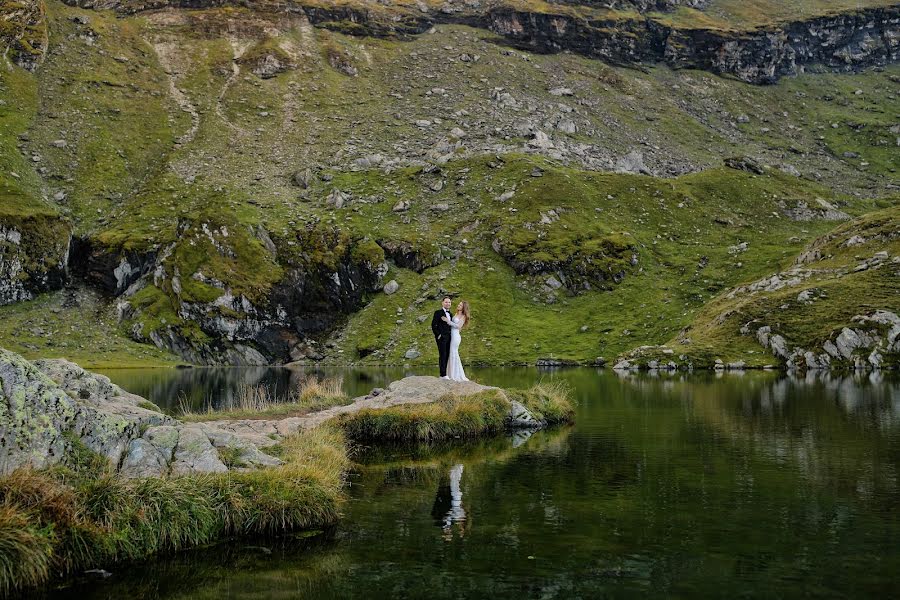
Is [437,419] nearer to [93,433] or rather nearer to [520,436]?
[520,436]

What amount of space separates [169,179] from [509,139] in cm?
8968

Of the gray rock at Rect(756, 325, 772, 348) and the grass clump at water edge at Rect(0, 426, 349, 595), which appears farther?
the gray rock at Rect(756, 325, 772, 348)

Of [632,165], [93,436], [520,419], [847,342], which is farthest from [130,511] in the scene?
[632,165]

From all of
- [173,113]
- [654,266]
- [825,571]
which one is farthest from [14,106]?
[825,571]

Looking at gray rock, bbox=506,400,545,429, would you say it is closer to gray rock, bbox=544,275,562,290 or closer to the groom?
the groom

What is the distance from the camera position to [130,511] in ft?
56.9

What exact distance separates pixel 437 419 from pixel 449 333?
A: 5533 mm

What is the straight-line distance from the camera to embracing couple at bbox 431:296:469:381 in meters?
39.3

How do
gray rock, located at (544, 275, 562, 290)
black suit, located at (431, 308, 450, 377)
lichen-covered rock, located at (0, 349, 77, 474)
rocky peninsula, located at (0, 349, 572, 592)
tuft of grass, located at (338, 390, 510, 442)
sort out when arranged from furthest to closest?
gray rock, located at (544, 275, 562, 290), black suit, located at (431, 308, 450, 377), tuft of grass, located at (338, 390, 510, 442), lichen-covered rock, located at (0, 349, 77, 474), rocky peninsula, located at (0, 349, 572, 592)

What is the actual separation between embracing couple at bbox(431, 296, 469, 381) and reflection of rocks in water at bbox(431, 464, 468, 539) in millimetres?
12936

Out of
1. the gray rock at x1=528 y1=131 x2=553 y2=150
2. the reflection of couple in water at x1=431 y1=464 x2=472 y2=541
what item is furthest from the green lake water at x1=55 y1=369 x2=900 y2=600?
the gray rock at x1=528 y1=131 x2=553 y2=150

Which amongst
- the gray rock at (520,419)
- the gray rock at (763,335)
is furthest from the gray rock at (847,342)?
the gray rock at (520,419)

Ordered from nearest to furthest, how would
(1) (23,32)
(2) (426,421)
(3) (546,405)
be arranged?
(2) (426,421) < (3) (546,405) < (1) (23,32)

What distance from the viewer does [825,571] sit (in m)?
14.8
